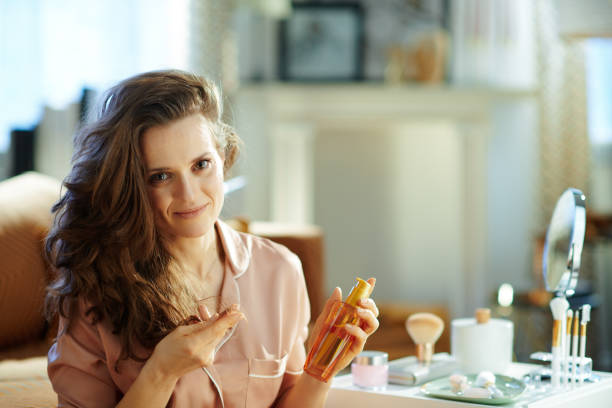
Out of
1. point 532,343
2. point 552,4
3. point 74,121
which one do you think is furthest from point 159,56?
point 532,343

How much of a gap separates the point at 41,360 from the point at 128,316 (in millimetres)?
925

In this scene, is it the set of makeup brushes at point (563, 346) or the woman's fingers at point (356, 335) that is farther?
the set of makeup brushes at point (563, 346)

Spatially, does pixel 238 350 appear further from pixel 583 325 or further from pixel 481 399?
pixel 583 325

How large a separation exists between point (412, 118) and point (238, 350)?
2782mm

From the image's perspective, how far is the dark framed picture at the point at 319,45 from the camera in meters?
4.02

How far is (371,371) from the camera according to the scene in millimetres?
1288

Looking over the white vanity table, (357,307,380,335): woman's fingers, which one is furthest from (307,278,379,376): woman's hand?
the white vanity table

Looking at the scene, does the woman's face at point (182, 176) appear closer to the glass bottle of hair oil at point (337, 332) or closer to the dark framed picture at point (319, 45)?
the glass bottle of hair oil at point (337, 332)

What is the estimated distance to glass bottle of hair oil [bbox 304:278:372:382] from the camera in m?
1.12

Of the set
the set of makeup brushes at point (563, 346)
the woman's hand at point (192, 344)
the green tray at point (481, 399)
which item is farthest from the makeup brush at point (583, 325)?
the woman's hand at point (192, 344)

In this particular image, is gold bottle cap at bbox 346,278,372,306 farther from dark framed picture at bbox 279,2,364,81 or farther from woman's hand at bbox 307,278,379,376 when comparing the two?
dark framed picture at bbox 279,2,364,81

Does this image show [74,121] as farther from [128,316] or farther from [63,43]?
[128,316]

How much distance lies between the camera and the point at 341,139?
4.22 m

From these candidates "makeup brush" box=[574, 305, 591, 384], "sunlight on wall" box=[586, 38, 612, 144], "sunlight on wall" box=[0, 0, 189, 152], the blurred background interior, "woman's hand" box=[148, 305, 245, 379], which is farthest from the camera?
"sunlight on wall" box=[586, 38, 612, 144]
